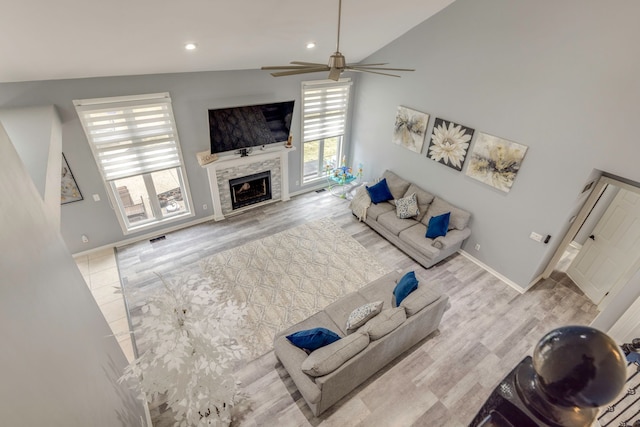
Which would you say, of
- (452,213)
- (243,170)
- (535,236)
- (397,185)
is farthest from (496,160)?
(243,170)

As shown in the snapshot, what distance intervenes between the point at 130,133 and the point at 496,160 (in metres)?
5.92

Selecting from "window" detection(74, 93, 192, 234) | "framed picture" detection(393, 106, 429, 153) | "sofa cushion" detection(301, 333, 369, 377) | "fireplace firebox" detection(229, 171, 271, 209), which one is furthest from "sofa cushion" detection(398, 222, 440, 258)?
"window" detection(74, 93, 192, 234)

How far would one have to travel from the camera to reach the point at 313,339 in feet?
11.4

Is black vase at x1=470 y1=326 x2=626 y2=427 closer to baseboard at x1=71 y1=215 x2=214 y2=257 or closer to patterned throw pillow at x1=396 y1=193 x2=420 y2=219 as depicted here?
patterned throw pillow at x1=396 y1=193 x2=420 y2=219

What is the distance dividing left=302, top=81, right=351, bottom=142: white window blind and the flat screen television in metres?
0.60

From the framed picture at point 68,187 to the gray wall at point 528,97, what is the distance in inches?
230

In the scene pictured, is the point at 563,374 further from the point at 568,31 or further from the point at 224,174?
the point at 224,174

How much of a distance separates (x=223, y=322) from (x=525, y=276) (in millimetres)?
4864

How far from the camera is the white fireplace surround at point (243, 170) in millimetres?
6195

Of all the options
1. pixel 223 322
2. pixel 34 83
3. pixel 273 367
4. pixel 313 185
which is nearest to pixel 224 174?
pixel 313 185

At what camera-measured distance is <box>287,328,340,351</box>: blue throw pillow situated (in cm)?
348

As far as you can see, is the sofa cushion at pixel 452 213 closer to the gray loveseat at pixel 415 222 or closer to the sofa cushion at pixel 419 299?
the gray loveseat at pixel 415 222

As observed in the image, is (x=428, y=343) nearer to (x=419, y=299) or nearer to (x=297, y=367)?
(x=419, y=299)

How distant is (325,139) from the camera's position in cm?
752
